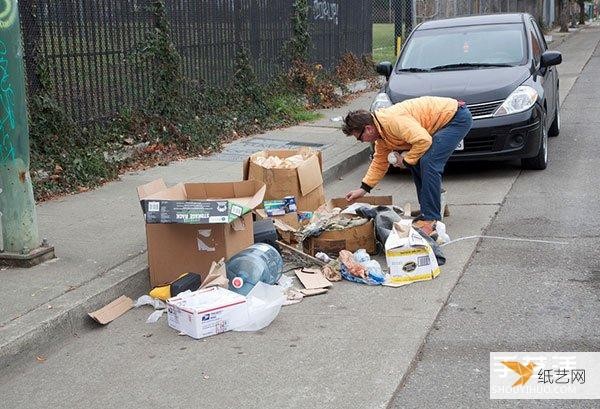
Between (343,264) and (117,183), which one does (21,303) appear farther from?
(117,183)

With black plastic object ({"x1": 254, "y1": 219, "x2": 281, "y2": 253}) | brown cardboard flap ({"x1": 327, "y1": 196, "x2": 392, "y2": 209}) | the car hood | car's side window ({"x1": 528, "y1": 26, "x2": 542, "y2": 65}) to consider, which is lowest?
black plastic object ({"x1": 254, "y1": 219, "x2": 281, "y2": 253})

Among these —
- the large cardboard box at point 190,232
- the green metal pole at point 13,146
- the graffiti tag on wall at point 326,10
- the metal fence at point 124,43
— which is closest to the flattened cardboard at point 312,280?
the large cardboard box at point 190,232

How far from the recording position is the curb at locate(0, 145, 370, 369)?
14.7ft

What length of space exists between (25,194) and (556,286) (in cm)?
381

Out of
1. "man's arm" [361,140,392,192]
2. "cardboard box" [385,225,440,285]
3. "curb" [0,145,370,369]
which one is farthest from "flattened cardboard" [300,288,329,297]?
"man's arm" [361,140,392,192]

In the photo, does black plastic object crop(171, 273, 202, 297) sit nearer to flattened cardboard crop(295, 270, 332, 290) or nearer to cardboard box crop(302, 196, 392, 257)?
flattened cardboard crop(295, 270, 332, 290)

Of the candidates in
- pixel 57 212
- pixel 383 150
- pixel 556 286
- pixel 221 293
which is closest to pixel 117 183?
pixel 57 212

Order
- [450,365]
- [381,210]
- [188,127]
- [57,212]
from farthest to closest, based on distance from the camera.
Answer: [188,127], [57,212], [381,210], [450,365]

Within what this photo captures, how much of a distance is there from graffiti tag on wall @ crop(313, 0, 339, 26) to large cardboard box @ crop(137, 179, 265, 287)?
10277 millimetres

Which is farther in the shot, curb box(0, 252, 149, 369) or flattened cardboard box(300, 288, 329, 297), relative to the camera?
flattened cardboard box(300, 288, 329, 297)

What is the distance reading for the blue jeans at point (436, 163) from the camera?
21.6ft

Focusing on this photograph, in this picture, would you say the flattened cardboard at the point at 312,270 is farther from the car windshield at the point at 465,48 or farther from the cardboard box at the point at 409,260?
the car windshield at the point at 465,48

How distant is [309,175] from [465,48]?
395cm

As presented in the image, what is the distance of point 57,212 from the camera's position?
7188 mm
